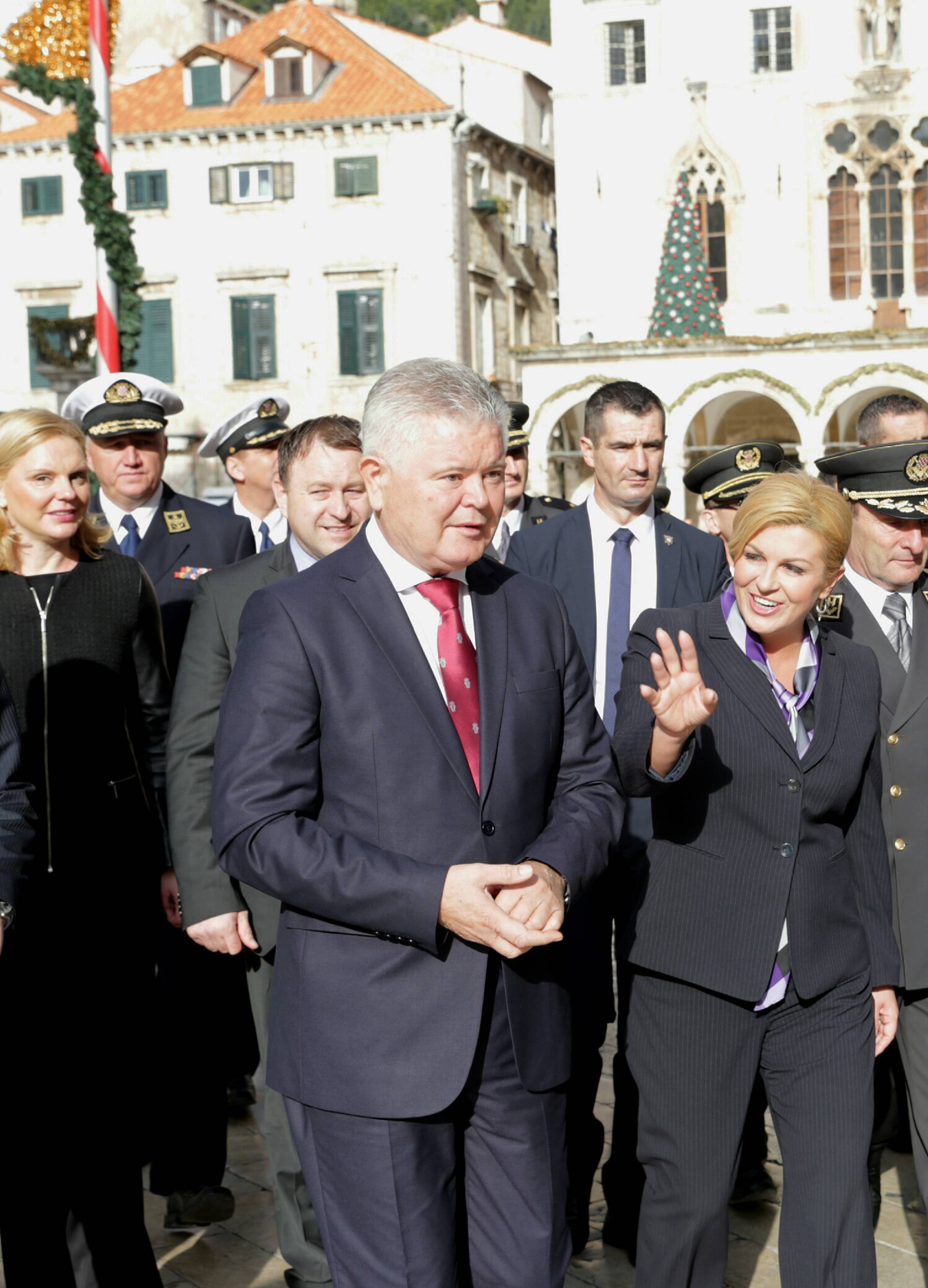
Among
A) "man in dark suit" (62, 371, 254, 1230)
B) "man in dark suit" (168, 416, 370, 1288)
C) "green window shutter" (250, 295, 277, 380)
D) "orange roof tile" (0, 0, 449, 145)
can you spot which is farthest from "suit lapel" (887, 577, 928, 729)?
"green window shutter" (250, 295, 277, 380)

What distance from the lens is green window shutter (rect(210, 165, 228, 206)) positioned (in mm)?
37156

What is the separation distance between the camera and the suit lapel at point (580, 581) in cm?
553

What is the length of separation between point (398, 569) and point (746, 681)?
3.26 feet

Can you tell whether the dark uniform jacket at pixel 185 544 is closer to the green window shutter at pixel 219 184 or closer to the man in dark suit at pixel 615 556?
the man in dark suit at pixel 615 556

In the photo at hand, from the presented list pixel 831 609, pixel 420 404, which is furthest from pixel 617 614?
pixel 420 404

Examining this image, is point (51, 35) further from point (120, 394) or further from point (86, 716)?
point (86, 716)

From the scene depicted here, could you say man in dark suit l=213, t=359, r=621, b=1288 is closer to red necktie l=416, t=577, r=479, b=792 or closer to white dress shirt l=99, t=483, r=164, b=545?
red necktie l=416, t=577, r=479, b=792

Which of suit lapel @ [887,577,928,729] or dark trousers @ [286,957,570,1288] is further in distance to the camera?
suit lapel @ [887,577,928,729]

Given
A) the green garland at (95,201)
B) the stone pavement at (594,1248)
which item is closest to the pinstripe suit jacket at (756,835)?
the stone pavement at (594,1248)

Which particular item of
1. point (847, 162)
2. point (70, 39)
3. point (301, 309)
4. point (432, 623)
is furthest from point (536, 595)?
point (301, 309)

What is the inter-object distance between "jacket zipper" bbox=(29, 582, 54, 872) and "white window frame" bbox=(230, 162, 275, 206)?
34.3m

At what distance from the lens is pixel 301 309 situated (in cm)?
3700

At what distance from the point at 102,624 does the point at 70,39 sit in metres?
18.2

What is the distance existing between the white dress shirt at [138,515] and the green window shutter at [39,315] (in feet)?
110
